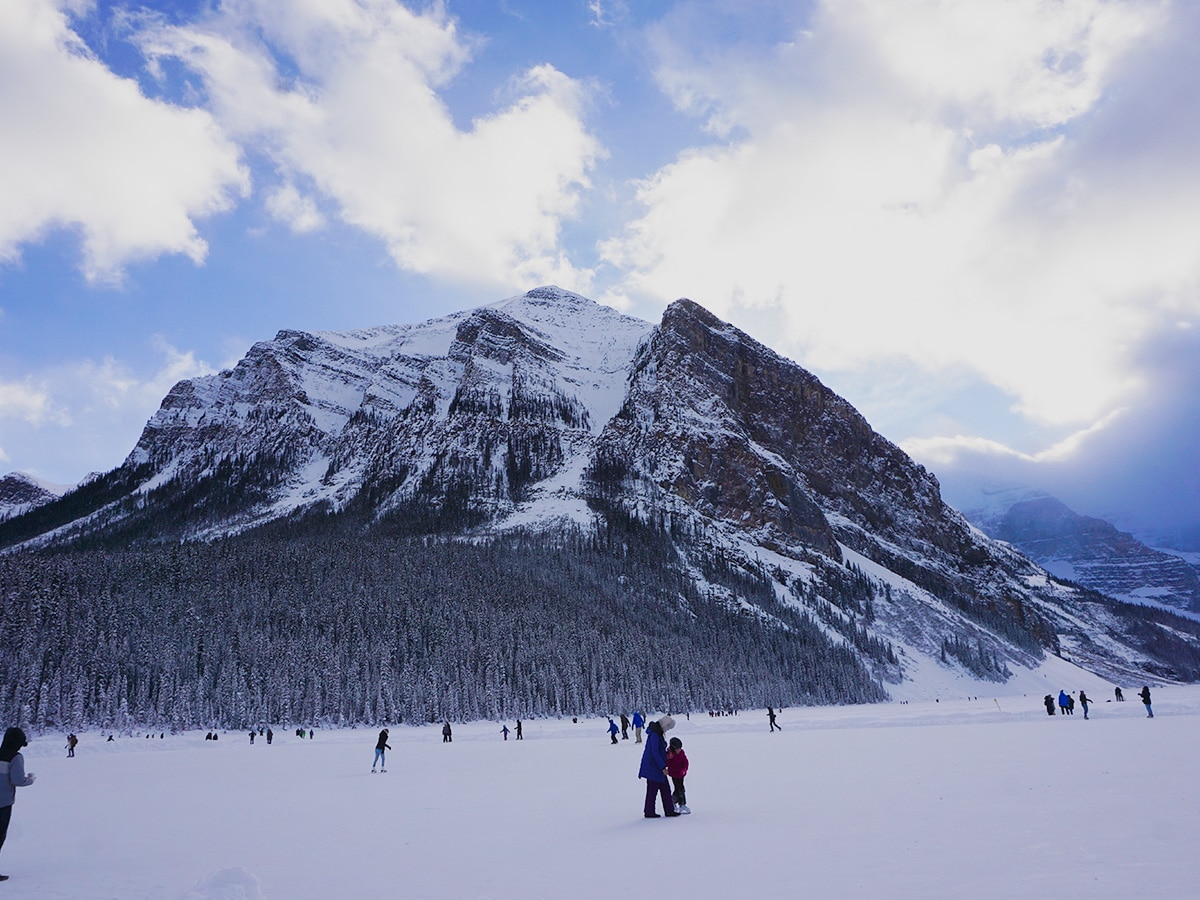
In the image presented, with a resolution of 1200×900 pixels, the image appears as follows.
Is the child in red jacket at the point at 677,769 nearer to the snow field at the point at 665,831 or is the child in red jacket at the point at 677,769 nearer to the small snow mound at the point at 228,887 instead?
the snow field at the point at 665,831

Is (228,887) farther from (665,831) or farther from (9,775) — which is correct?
(665,831)

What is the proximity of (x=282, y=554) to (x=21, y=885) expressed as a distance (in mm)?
124611

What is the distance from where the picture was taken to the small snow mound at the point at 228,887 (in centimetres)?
805

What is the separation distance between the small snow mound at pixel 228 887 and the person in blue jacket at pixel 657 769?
6.72 metres

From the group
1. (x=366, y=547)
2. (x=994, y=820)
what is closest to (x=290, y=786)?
(x=994, y=820)

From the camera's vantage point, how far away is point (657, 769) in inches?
521

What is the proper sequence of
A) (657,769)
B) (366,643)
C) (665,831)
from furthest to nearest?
(366,643)
(657,769)
(665,831)

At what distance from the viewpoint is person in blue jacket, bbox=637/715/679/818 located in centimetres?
1311

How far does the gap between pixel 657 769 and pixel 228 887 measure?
727 cm

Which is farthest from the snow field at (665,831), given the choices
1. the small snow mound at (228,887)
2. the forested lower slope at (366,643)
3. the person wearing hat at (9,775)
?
the forested lower slope at (366,643)

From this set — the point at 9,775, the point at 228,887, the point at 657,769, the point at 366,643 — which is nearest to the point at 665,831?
the point at 657,769

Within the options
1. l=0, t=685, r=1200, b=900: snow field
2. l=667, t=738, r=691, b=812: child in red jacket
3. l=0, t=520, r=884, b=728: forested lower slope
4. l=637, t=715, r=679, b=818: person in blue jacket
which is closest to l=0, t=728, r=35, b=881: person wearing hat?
l=0, t=685, r=1200, b=900: snow field

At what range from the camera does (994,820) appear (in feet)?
35.6

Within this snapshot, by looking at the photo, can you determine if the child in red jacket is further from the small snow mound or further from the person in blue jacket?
the small snow mound
